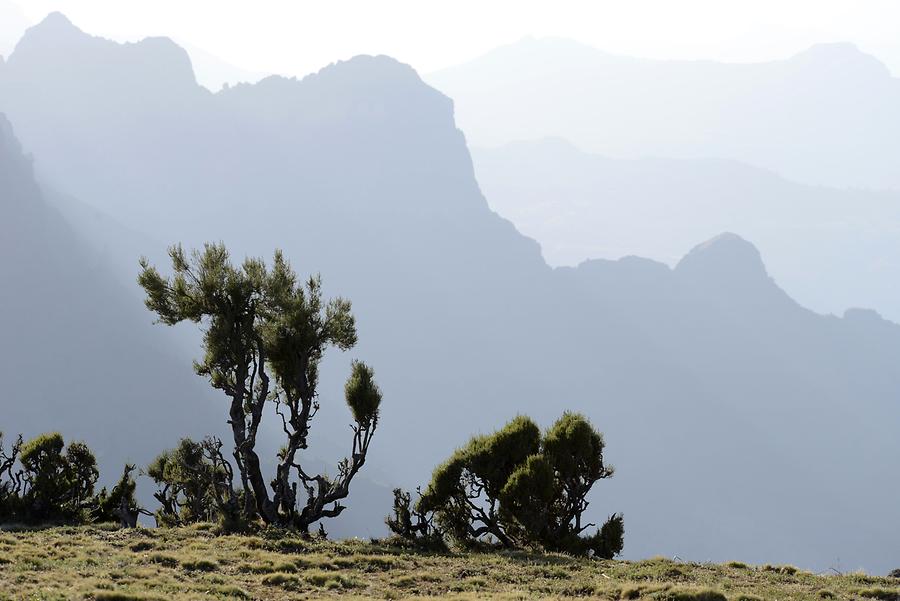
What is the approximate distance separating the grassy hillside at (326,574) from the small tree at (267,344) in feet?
10.3

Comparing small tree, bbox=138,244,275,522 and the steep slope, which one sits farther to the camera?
the steep slope

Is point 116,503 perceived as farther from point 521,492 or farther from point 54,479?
point 521,492

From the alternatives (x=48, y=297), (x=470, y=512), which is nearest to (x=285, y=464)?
(x=470, y=512)

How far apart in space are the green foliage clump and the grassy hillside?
266cm

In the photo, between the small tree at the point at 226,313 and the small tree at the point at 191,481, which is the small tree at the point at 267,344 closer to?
Result: the small tree at the point at 226,313

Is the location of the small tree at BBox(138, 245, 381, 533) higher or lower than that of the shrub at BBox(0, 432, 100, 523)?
higher

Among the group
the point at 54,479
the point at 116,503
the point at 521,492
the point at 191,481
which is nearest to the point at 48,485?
the point at 54,479

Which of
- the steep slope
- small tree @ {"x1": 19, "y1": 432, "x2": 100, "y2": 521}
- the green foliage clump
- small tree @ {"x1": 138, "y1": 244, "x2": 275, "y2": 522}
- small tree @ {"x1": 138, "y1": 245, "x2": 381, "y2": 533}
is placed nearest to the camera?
the green foliage clump

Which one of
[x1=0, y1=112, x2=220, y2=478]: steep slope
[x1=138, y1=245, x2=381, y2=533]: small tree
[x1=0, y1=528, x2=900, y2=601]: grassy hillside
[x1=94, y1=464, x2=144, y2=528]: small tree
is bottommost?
[x1=0, y1=528, x2=900, y2=601]: grassy hillside

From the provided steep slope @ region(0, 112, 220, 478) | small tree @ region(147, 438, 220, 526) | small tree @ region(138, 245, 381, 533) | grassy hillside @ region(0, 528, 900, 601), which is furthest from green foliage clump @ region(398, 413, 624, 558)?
steep slope @ region(0, 112, 220, 478)

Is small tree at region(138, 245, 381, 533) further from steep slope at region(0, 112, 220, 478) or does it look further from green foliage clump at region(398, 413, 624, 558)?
steep slope at region(0, 112, 220, 478)

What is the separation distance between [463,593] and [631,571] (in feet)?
20.7

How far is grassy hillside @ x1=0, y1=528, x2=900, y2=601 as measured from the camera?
1891 centimetres

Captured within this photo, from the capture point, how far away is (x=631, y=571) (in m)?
23.2
